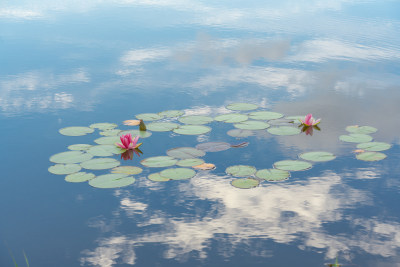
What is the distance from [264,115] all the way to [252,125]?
41 centimetres

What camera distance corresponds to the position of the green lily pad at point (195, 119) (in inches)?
247

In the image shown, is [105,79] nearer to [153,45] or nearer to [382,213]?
[153,45]

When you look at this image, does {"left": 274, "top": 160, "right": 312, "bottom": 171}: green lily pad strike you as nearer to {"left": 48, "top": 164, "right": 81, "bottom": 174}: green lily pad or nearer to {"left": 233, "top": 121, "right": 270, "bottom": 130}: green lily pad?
{"left": 233, "top": 121, "right": 270, "bottom": 130}: green lily pad

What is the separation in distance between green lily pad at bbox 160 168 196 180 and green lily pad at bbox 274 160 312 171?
0.87 m

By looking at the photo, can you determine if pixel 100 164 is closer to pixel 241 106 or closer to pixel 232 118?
pixel 232 118

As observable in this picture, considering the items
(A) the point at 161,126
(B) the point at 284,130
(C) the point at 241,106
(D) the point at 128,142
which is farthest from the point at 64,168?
(C) the point at 241,106

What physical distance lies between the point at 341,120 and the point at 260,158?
5.73 feet

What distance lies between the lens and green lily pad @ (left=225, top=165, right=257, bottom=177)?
4.89 metres

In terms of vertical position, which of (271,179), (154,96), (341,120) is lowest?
(271,179)

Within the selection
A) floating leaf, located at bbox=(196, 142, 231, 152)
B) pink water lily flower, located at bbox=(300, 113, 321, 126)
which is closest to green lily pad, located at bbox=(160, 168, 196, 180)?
floating leaf, located at bbox=(196, 142, 231, 152)

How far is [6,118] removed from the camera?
671 centimetres

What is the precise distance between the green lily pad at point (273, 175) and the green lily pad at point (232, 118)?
1443 millimetres

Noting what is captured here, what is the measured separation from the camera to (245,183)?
4723 mm

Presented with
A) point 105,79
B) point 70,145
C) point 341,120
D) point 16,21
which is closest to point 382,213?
point 341,120
